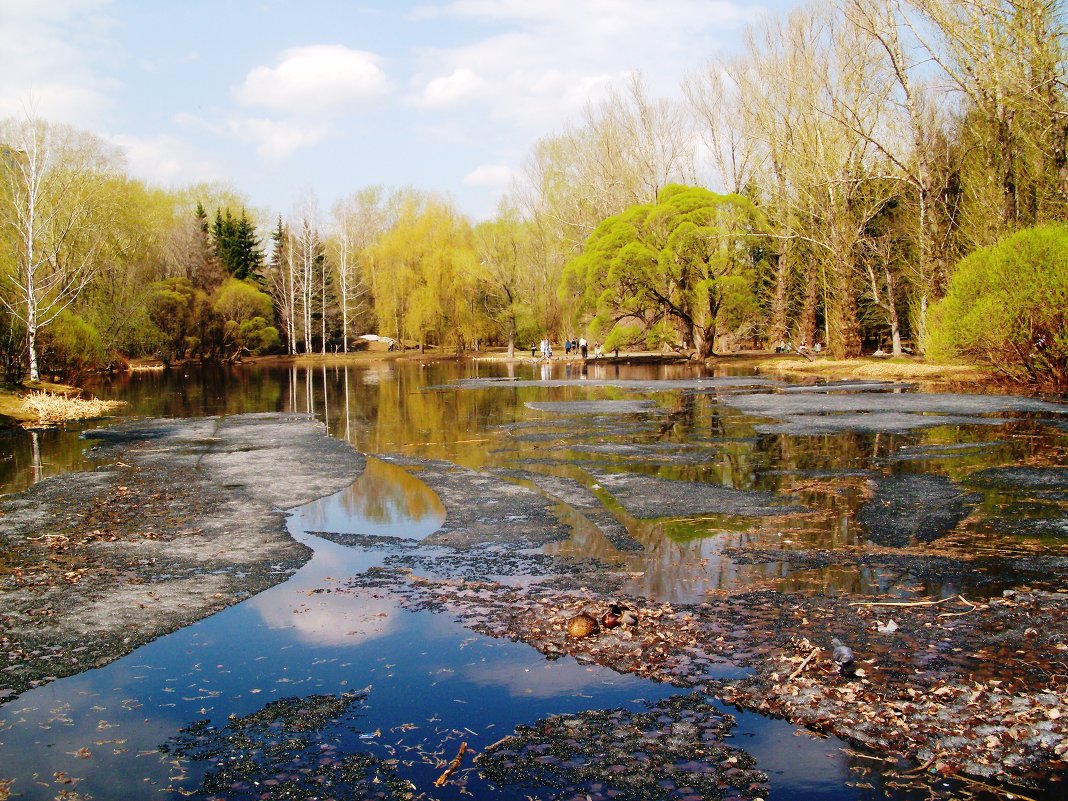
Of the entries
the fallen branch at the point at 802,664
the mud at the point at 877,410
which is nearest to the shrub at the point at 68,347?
the mud at the point at 877,410

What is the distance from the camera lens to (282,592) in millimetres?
7953

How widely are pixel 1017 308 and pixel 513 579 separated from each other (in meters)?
20.7

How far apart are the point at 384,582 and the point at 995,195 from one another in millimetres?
32461

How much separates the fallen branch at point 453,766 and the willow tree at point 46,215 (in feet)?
92.8

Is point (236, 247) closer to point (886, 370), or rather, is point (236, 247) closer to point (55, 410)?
point (55, 410)

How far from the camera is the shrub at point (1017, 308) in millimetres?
22422

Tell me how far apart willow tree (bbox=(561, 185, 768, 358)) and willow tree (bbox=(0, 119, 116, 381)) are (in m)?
27.3

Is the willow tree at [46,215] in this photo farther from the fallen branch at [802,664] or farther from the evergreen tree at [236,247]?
the fallen branch at [802,664]

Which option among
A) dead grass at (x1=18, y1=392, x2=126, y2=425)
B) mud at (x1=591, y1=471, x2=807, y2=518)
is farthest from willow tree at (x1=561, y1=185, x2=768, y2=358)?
mud at (x1=591, y1=471, x2=807, y2=518)

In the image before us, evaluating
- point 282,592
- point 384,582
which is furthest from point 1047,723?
point 282,592

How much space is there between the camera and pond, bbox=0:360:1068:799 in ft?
15.6

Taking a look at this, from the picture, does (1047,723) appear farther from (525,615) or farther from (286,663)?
(286,663)

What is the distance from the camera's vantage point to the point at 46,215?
39.8m

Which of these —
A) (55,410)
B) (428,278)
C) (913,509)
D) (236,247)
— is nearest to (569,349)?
(428,278)
